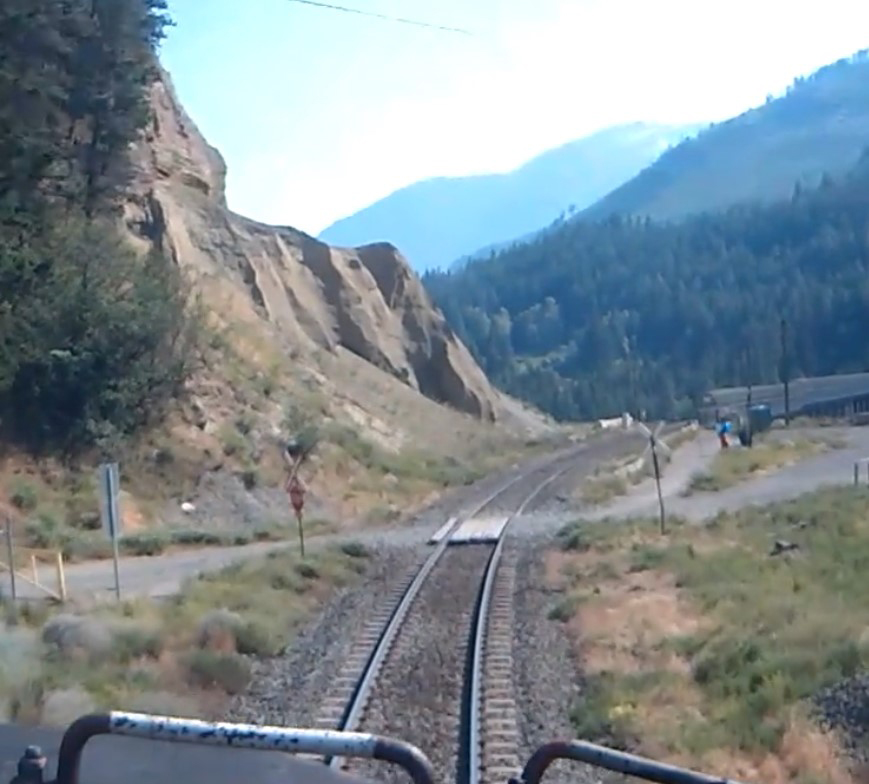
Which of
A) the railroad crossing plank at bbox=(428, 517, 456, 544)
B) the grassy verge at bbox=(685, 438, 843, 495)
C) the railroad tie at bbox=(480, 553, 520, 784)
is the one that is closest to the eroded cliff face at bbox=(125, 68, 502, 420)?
the railroad crossing plank at bbox=(428, 517, 456, 544)

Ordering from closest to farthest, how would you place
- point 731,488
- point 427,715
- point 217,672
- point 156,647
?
1. point 427,715
2. point 217,672
3. point 156,647
4. point 731,488

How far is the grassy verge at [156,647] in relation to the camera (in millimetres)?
12891

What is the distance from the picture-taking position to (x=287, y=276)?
68562 millimetres

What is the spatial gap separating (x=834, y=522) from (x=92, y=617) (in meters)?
16.2

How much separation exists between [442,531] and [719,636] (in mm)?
15777

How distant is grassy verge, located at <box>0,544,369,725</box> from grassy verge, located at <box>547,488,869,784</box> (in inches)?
151

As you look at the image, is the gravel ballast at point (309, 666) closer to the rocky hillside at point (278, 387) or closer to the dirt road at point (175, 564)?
the dirt road at point (175, 564)

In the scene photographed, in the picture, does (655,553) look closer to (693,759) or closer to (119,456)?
(693,759)

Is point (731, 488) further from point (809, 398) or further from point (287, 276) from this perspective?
point (809, 398)

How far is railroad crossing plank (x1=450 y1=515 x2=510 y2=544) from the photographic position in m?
30.4

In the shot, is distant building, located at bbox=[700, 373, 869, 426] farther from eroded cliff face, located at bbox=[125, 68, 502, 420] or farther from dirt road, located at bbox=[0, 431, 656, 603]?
dirt road, located at bbox=[0, 431, 656, 603]

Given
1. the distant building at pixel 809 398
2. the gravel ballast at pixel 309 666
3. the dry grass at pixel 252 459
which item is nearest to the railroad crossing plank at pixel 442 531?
the dry grass at pixel 252 459

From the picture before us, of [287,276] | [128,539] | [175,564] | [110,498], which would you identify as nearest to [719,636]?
[110,498]

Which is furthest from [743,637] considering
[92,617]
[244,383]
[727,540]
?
[244,383]
